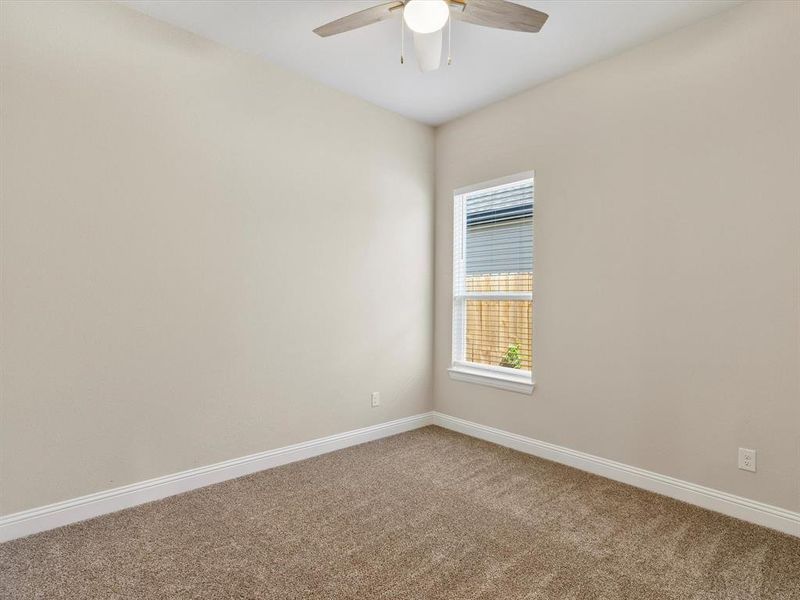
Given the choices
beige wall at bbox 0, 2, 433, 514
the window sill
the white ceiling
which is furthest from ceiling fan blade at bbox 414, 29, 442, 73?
the window sill

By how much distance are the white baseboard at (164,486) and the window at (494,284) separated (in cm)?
100

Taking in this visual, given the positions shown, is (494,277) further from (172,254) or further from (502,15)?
(172,254)

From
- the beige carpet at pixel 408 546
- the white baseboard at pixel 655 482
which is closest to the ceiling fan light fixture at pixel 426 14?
the beige carpet at pixel 408 546

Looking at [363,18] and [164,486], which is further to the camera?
[164,486]

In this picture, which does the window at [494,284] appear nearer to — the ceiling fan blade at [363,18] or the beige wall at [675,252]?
the beige wall at [675,252]

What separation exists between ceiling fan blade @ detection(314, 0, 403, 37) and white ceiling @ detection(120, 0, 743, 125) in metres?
0.34

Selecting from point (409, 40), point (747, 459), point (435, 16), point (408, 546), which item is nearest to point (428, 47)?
point (435, 16)

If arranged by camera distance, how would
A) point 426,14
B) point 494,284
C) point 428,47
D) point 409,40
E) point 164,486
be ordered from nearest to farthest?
point 426,14 < point 428,47 < point 164,486 < point 409,40 < point 494,284

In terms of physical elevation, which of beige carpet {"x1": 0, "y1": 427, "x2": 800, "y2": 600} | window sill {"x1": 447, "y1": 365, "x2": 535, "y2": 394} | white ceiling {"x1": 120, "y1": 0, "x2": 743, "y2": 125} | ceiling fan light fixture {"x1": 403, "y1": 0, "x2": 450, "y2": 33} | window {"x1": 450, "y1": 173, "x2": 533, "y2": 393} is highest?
white ceiling {"x1": 120, "y1": 0, "x2": 743, "y2": 125}

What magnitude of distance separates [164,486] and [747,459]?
3.17 metres

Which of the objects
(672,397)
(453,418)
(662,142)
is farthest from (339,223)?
(672,397)

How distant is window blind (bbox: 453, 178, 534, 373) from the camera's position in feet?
11.6

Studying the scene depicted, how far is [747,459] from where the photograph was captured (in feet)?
7.95

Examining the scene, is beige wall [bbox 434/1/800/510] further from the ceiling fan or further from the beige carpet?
the ceiling fan
